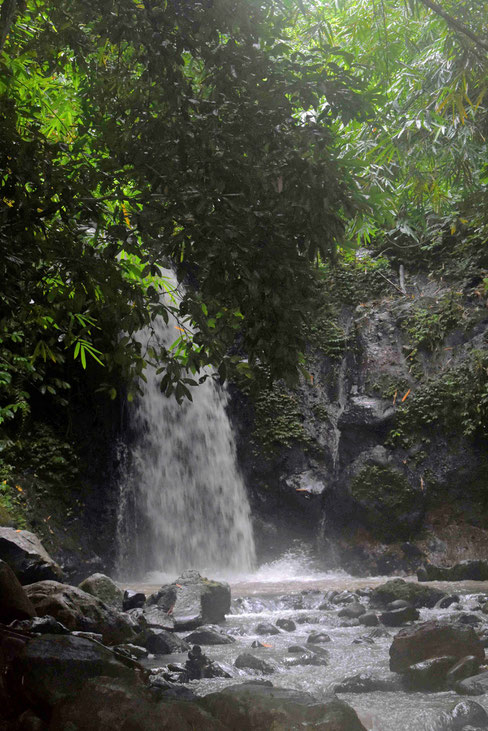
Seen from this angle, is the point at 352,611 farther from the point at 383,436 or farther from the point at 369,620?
the point at 383,436

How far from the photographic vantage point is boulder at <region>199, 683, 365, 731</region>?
235cm

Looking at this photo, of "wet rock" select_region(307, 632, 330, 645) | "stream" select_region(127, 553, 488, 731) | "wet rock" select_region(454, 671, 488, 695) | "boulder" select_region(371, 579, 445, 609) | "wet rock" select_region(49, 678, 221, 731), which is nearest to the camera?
"wet rock" select_region(49, 678, 221, 731)

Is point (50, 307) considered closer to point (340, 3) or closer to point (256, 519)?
point (340, 3)

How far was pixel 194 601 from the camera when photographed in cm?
572

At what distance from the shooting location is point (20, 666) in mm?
2580

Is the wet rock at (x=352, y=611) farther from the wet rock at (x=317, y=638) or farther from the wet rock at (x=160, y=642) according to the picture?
the wet rock at (x=160, y=642)

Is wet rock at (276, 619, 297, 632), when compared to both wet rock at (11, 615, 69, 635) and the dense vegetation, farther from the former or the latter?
the dense vegetation

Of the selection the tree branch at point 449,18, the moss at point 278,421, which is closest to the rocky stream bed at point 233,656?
the tree branch at point 449,18

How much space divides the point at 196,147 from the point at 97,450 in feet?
26.3

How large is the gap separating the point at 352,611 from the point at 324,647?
1.21m

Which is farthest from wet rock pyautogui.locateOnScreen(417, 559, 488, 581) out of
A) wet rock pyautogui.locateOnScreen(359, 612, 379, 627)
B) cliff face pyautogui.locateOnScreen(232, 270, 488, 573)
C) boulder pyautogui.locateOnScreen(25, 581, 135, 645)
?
boulder pyautogui.locateOnScreen(25, 581, 135, 645)

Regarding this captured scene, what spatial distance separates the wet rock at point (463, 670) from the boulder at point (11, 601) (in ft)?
8.59

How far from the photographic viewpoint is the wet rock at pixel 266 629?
5.24 metres

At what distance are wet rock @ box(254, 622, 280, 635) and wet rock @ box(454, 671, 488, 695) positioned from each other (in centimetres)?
216
